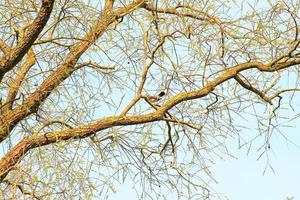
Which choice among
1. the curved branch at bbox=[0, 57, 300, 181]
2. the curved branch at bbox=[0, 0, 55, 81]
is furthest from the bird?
the curved branch at bbox=[0, 0, 55, 81]

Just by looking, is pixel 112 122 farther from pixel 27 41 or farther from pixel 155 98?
pixel 27 41

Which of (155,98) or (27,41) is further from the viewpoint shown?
(155,98)

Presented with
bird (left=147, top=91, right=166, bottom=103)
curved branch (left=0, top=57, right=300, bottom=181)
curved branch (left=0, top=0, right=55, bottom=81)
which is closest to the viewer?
curved branch (left=0, top=0, right=55, bottom=81)

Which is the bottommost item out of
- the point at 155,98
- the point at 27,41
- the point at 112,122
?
the point at 112,122

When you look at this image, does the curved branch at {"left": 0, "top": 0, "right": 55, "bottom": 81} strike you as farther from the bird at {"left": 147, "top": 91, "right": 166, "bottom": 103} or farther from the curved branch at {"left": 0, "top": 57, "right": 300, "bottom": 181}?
the bird at {"left": 147, "top": 91, "right": 166, "bottom": 103}

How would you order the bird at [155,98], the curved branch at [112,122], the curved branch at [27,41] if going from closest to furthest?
the curved branch at [27,41], the curved branch at [112,122], the bird at [155,98]

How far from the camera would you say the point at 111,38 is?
22.6 feet

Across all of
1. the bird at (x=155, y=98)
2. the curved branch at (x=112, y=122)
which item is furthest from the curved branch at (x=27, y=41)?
the bird at (x=155, y=98)

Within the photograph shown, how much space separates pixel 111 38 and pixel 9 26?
105 centimetres

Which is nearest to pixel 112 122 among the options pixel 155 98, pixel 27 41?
pixel 155 98

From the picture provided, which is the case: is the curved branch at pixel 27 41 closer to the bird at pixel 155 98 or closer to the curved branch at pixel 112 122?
the curved branch at pixel 112 122

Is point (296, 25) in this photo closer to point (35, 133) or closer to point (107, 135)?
point (107, 135)

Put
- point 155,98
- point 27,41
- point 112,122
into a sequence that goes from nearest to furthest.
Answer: point 27,41 < point 112,122 < point 155,98

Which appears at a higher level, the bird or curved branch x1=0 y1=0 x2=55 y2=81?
the bird
